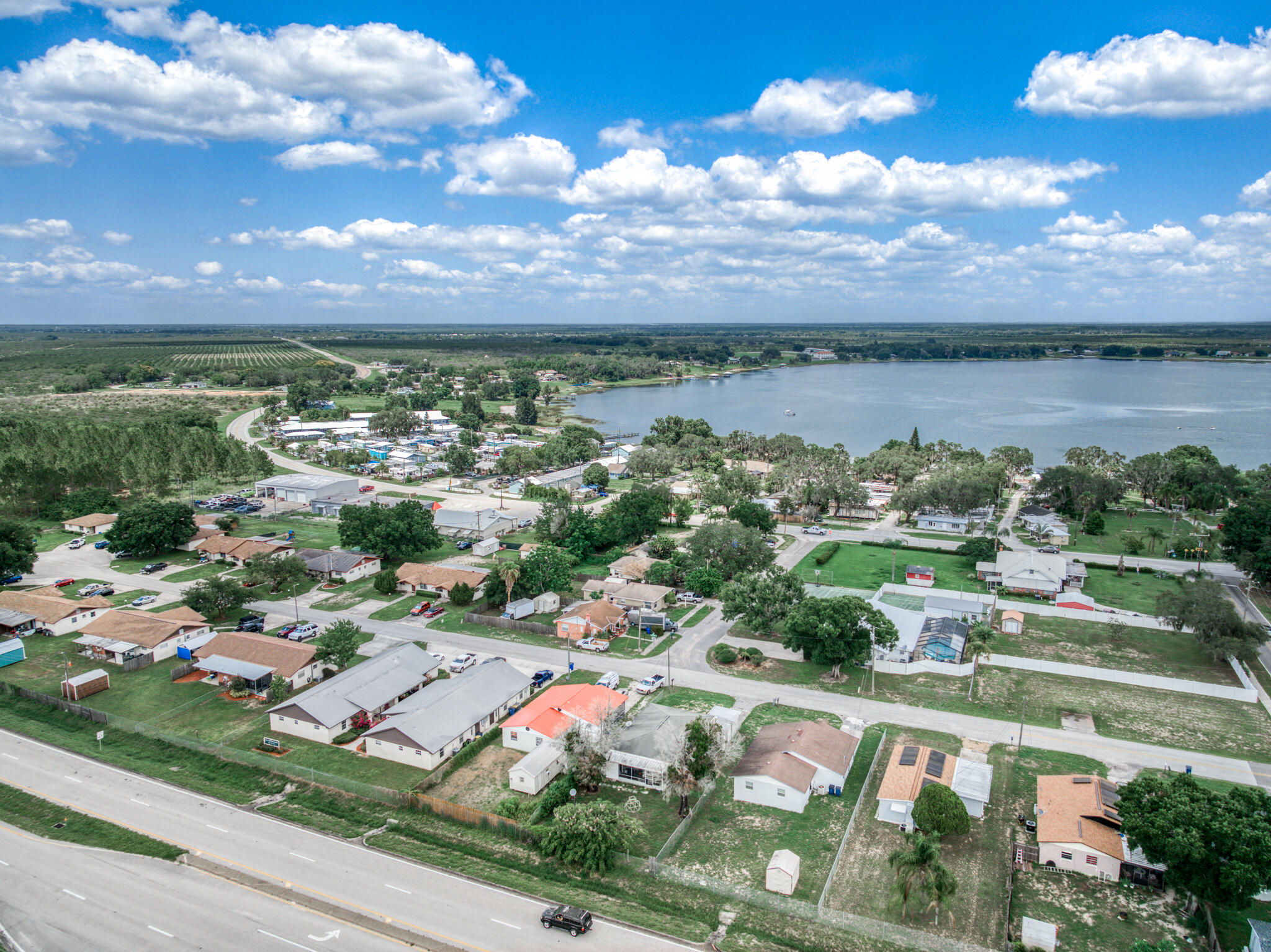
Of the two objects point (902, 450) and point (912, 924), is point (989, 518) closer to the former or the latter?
point (902, 450)

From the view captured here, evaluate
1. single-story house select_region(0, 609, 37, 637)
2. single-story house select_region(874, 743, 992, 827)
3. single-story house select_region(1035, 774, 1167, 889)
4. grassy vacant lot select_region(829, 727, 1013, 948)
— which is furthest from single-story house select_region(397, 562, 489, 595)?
single-story house select_region(1035, 774, 1167, 889)

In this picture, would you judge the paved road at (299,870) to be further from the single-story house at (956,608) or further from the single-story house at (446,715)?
the single-story house at (956,608)

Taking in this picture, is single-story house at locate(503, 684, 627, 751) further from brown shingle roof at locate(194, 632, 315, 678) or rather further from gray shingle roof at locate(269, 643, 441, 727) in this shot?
brown shingle roof at locate(194, 632, 315, 678)

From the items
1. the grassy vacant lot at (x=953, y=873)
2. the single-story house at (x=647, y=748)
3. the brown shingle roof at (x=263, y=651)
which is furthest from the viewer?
the brown shingle roof at (x=263, y=651)

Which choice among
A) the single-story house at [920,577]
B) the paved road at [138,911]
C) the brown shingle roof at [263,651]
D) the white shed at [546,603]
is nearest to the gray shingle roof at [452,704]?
the brown shingle roof at [263,651]

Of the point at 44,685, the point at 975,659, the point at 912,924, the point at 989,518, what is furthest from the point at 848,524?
the point at 44,685

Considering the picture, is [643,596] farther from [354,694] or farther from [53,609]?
[53,609]

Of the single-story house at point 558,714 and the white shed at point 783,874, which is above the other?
the single-story house at point 558,714
